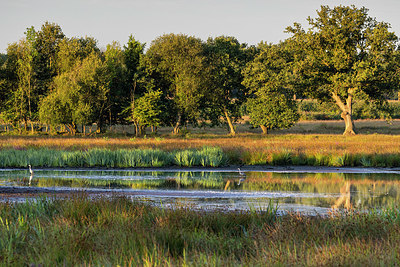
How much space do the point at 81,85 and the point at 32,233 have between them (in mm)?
59159

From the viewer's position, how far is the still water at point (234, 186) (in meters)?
14.1

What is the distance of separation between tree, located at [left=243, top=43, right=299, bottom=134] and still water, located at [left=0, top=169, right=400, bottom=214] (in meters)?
45.7

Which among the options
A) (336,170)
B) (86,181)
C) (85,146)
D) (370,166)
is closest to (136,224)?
(86,181)

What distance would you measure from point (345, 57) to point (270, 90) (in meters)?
13.3

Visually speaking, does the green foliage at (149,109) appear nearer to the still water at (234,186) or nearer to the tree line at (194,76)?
the tree line at (194,76)

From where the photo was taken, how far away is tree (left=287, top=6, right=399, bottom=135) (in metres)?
59.0

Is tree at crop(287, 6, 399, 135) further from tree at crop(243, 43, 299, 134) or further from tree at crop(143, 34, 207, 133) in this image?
tree at crop(143, 34, 207, 133)

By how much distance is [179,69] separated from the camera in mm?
68188

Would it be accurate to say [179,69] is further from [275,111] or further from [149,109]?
[275,111]

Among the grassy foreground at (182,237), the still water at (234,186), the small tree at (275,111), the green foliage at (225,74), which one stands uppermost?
the green foliage at (225,74)

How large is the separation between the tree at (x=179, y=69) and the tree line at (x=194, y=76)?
14 centimetres

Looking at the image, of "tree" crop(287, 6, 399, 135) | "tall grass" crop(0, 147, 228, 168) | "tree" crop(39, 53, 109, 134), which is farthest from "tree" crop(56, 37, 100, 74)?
"tall grass" crop(0, 147, 228, 168)

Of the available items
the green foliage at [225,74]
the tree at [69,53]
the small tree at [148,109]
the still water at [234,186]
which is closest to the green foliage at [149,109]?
the small tree at [148,109]

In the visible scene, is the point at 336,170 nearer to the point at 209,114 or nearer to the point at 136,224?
the point at 136,224
